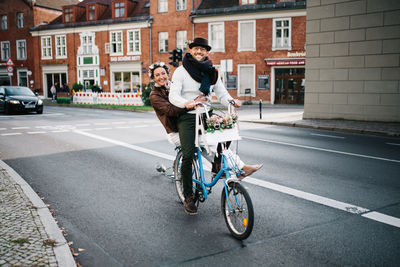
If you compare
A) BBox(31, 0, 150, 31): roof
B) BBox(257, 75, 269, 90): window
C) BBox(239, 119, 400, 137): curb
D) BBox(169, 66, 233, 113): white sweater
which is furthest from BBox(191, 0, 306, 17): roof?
BBox(169, 66, 233, 113): white sweater

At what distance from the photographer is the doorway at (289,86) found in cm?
3057

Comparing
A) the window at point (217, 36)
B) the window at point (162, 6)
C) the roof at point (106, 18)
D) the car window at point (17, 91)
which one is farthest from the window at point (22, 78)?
the car window at point (17, 91)

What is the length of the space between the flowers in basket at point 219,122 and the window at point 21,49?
45.9 meters

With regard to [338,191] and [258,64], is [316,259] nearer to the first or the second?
[338,191]

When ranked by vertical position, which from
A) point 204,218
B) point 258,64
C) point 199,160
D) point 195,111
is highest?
point 258,64

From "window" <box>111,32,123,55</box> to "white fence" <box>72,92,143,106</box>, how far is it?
8.41 meters

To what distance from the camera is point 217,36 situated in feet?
109

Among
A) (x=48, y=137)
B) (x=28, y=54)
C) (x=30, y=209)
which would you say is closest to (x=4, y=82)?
(x=28, y=54)

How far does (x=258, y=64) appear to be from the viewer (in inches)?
1251

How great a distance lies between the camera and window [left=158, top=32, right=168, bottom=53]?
3584 cm

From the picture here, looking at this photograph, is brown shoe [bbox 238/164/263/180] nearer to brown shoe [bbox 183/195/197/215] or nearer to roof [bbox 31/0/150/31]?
brown shoe [bbox 183/195/197/215]

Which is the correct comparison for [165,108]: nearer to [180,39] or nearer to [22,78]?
[180,39]

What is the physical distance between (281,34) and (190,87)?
2807 cm

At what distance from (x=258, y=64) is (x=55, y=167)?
85.7 ft
